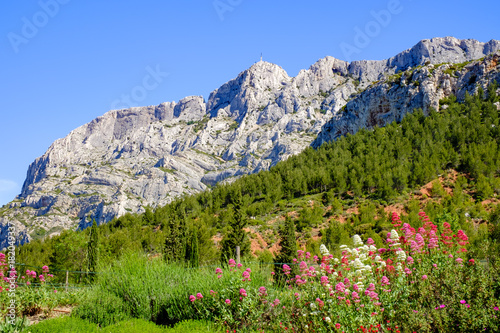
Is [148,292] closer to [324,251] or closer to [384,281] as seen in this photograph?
[324,251]

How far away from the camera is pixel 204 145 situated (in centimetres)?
16250

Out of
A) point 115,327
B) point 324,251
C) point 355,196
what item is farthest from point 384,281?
point 355,196

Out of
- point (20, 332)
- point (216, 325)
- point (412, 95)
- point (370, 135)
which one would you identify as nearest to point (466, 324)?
point (216, 325)

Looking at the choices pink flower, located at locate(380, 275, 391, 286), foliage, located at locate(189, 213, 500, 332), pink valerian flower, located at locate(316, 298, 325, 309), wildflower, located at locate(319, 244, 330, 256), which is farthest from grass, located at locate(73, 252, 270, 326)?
pink flower, located at locate(380, 275, 391, 286)

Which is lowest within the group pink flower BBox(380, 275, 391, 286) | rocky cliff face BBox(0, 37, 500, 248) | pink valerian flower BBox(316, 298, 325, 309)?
pink valerian flower BBox(316, 298, 325, 309)

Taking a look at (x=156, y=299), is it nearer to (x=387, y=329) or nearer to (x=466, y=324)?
(x=387, y=329)

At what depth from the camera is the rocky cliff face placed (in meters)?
132

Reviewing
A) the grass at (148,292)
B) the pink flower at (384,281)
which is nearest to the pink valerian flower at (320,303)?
the pink flower at (384,281)

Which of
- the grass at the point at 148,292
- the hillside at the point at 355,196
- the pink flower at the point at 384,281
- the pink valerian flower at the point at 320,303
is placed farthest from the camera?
the hillside at the point at 355,196

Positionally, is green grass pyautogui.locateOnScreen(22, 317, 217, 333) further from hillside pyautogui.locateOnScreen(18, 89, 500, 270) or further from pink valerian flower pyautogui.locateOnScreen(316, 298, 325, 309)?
hillside pyautogui.locateOnScreen(18, 89, 500, 270)

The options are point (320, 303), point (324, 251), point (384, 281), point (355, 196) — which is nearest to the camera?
point (320, 303)

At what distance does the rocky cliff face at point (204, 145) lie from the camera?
435ft

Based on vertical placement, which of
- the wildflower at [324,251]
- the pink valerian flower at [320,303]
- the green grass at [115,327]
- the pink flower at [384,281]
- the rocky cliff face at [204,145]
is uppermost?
the rocky cliff face at [204,145]

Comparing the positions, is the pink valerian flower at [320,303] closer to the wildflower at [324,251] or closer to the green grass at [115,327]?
the wildflower at [324,251]
